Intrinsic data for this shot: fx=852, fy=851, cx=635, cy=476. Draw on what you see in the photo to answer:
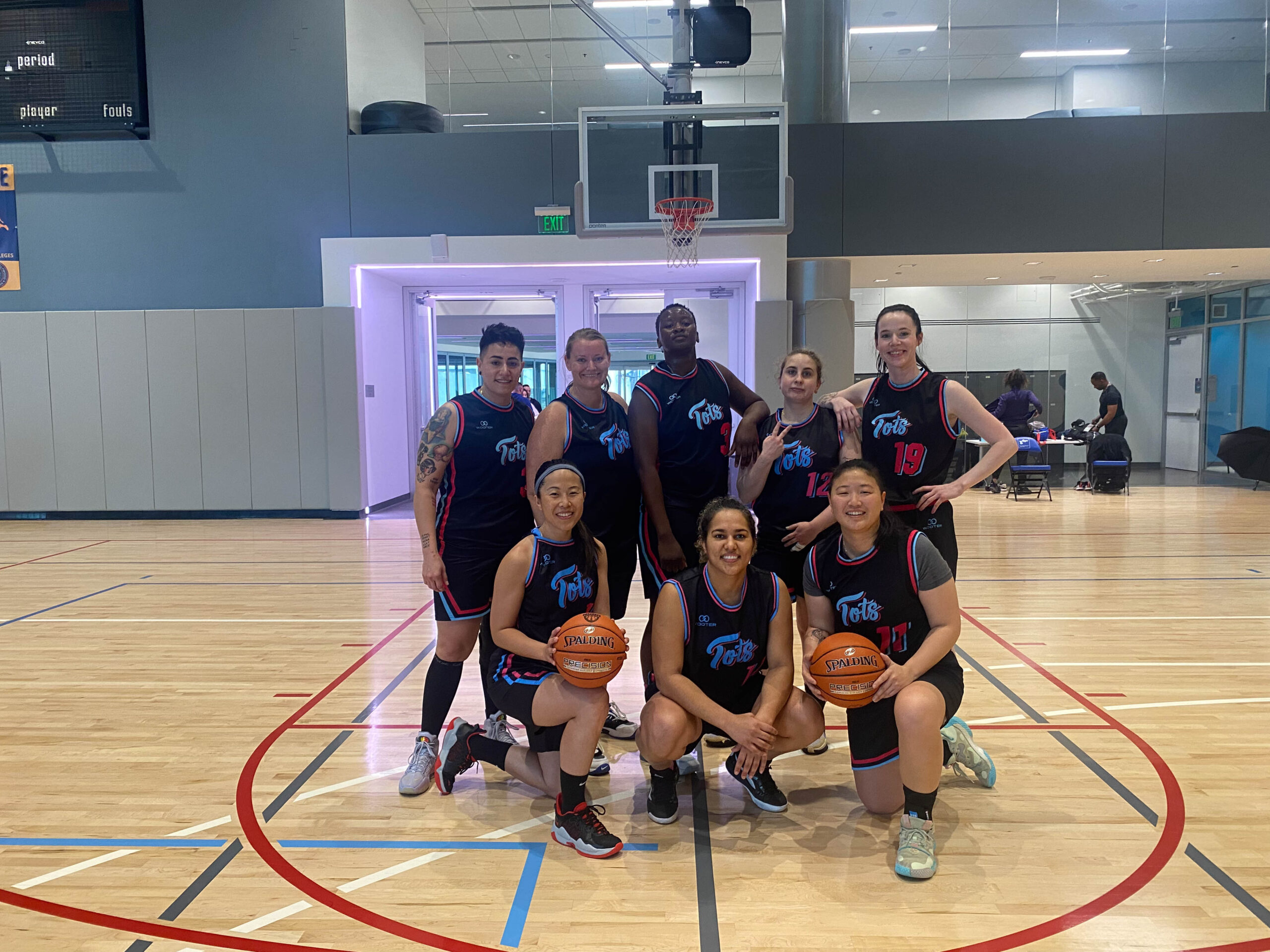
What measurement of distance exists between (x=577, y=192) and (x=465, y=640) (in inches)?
217

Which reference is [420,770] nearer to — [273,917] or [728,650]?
[273,917]

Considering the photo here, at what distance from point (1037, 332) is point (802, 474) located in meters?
12.3

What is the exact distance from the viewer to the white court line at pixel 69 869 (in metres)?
2.14

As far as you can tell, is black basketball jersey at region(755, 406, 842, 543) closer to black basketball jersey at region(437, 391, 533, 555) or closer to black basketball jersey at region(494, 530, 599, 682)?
black basketball jersey at region(494, 530, 599, 682)

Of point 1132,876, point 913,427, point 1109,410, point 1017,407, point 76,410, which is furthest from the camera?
point 1109,410

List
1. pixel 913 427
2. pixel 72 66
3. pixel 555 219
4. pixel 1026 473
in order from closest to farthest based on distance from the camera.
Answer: pixel 913 427 < pixel 72 66 < pixel 555 219 < pixel 1026 473

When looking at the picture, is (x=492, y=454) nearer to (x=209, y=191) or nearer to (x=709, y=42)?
(x=709, y=42)

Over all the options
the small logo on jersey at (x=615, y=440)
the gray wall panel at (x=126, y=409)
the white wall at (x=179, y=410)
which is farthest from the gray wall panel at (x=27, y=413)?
the small logo on jersey at (x=615, y=440)

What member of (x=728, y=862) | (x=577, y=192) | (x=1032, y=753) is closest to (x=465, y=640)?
(x=728, y=862)

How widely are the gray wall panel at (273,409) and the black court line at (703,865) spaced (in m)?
7.44

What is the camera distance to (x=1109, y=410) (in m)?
11.1

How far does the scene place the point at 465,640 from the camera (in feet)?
9.22

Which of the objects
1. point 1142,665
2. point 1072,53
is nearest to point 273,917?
point 1142,665

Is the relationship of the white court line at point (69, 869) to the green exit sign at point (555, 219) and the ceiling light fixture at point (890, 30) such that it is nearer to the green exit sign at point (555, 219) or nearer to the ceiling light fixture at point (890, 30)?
the green exit sign at point (555, 219)
